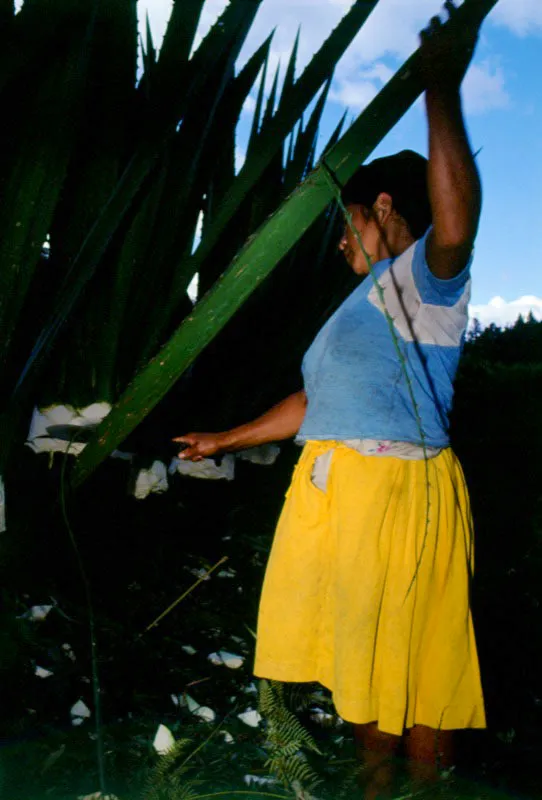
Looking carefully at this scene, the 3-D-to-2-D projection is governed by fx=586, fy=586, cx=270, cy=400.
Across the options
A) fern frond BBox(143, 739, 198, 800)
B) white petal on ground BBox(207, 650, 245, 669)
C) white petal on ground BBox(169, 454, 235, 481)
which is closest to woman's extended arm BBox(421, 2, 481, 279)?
fern frond BBox(143, 739, 198, 800)

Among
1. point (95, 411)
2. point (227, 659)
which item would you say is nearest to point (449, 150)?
point (95, 411)

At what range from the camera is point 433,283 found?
2.76 feet

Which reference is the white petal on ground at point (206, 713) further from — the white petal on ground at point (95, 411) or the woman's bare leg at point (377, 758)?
the white petal on ground at point (95, 411)

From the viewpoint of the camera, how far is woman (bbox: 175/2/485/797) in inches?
35.6

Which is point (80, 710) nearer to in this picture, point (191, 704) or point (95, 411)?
point (191, 704)

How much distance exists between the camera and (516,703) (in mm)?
1608

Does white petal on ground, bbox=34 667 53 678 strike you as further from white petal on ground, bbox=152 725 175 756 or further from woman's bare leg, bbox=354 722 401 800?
woman's bare leg, bbox=354 722 401 800

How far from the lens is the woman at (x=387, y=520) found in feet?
2.97

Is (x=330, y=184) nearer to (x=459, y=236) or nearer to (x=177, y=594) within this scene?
(x=459, y=236)

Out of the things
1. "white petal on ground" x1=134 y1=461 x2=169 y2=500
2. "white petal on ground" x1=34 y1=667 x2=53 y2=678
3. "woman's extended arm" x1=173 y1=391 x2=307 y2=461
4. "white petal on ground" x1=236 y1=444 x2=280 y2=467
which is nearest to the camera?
"woman's extended arm" x1=173 y1=391 x2=307 y2=461

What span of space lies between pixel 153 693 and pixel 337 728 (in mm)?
469

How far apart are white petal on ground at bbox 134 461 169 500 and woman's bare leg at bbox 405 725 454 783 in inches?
34.5

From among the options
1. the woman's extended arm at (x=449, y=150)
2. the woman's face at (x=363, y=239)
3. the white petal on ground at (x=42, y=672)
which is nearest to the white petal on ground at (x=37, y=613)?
the white petal on ground at (x=42, y=672)

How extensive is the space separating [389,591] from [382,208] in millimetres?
640
